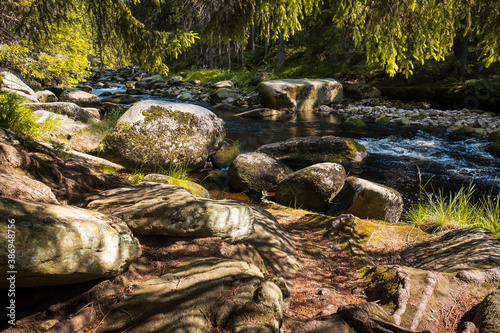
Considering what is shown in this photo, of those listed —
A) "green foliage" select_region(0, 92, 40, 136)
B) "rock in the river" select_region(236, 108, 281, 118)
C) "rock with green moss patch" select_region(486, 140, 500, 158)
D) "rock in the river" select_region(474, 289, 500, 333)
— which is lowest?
"rock with green moss patch" select_region(486, 140, 500, 158)

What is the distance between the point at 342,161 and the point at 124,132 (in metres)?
6.32

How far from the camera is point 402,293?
213 centimetres

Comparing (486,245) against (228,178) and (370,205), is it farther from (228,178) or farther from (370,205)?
(228,178)

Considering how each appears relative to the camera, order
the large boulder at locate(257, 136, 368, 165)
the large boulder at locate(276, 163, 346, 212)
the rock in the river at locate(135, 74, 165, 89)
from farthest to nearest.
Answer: the rock in the river at locate(135, 74, 165, 89), the large boulder at locate(257, 136, 368, 165), the large boulder at locate(276, 163, 346, 212)

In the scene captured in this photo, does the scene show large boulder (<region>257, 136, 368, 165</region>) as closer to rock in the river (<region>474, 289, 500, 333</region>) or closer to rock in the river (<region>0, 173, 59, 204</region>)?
rock in the river (<region>0, 173, 59, 204</region>)

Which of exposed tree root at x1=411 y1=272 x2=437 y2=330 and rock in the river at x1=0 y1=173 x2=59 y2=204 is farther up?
rock in the river at x1=0 y1=173 x2=59 y2=204

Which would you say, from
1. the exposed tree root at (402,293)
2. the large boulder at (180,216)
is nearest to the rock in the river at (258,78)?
the large boulder at (180,216)

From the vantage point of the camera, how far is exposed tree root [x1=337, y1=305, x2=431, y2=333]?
1669mm

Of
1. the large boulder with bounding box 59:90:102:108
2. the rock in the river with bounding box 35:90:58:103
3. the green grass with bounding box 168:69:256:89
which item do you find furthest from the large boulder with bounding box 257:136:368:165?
the green grass with bounding box 168:69:256:89

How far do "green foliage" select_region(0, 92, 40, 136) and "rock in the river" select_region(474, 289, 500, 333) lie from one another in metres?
6.08

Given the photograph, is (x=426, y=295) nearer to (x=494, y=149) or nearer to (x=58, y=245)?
(x=58, y=245)

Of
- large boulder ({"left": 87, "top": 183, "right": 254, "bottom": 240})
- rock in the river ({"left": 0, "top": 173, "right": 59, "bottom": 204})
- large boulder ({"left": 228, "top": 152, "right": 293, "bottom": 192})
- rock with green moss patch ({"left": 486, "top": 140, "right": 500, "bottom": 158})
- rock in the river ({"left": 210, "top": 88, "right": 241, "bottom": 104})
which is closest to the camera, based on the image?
rock in the river ({"left": 0, "top": 173, "right": 59, "bottom": 204})

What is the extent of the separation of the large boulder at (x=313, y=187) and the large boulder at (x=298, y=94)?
12760 mm

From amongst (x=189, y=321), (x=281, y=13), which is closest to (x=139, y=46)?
(x=281, y=13)
